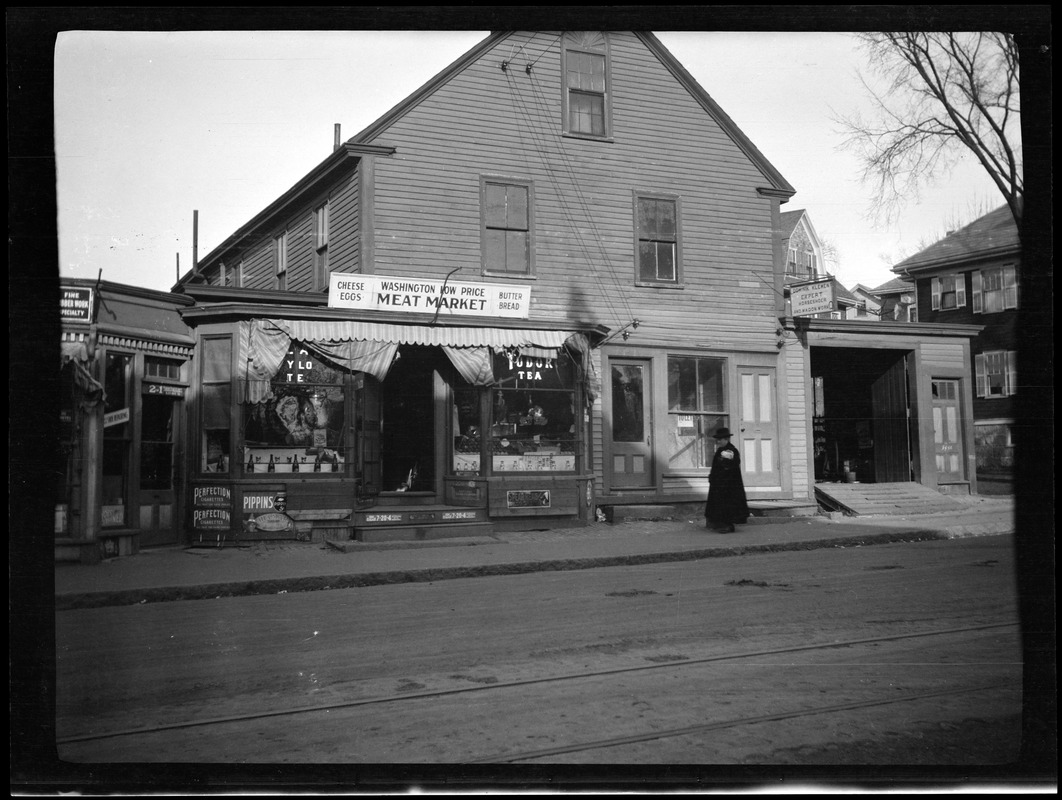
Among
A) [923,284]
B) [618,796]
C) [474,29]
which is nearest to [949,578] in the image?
[618,796]

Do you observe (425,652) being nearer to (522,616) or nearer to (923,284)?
(522,616)

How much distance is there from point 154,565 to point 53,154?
854 centimetres

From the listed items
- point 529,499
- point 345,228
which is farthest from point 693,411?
point 345,228

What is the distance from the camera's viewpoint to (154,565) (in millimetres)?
11352

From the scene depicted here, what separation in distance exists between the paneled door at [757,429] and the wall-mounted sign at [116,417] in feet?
35.0

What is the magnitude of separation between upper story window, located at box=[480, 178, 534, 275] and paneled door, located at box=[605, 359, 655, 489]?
103 inches

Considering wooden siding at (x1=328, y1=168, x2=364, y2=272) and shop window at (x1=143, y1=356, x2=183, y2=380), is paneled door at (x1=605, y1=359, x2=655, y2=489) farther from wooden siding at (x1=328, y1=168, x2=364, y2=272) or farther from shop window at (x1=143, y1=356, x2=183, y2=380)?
shop window at (x1=143, y1=356, x2=183, y2=380)

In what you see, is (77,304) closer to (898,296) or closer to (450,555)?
(450,555)

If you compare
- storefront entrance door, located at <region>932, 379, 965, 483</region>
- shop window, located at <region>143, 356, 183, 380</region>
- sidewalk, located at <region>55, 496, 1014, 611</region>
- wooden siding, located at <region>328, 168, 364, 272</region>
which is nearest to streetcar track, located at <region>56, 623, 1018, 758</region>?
sidewalk, located at <region>55, 496, 1014, 611</region>

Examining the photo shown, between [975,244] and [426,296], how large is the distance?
1092 cm

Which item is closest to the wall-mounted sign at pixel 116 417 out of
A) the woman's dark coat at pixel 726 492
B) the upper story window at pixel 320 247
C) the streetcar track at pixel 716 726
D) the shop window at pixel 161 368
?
the shop window at pixel 161 368

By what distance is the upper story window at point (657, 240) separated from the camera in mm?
17109

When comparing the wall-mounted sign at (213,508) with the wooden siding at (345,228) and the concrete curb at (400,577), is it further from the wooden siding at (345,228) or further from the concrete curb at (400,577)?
the wooden siding at (345,228)

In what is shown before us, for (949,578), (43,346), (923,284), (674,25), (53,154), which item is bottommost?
(949,578)
